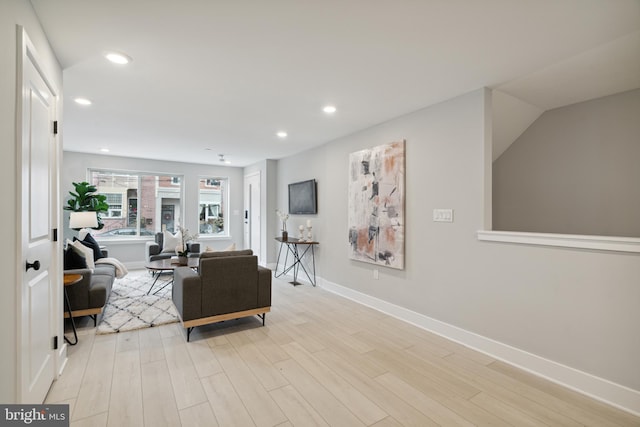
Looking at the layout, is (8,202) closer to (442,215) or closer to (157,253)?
(442,215)

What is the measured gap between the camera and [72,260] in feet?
11.6

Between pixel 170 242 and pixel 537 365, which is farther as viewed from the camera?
pixel 170 242

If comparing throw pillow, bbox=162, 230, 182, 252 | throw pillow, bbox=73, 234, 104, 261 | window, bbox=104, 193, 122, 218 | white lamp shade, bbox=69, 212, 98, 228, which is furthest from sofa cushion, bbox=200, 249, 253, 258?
window, bbox=104, 193, 122, 218

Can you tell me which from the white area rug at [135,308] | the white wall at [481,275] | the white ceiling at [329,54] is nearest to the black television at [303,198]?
the white wall at [481,275]

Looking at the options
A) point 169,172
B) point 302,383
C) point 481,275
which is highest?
point 169,172

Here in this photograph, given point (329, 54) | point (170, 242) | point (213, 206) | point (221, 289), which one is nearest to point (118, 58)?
point (329, 54)

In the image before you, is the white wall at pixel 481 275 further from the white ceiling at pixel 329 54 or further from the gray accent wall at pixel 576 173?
the gray accent wall at pixel 576 173

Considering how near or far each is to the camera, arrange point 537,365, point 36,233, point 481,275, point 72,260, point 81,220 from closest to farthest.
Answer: point 36,233 → point 537,365 → point 481,275 → point 72,260 → point 81,220

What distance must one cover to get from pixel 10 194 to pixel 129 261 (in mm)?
5828

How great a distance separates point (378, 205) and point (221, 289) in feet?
6.92

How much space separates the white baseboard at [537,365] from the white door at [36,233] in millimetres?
3204

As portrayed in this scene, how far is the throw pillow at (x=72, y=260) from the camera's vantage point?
3508 millimetres

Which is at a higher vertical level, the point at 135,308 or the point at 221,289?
the point at 221,289

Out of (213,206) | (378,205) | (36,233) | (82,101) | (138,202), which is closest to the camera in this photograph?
(36,233)
